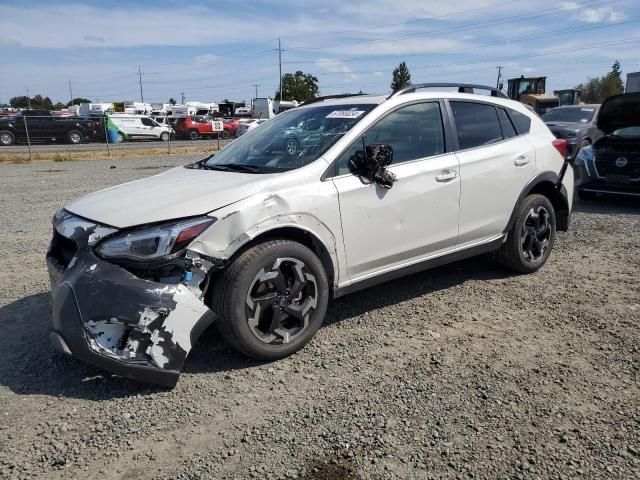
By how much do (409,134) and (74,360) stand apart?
289cm

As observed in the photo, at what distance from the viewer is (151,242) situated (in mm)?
2984

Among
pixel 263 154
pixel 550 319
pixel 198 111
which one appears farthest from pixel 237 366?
pixel 198 111

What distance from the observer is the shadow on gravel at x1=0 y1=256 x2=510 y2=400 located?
3.16 metres

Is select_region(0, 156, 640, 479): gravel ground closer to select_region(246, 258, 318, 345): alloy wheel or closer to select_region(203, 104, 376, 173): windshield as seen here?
select_region(246, 258, 318, 345): alloy wheel

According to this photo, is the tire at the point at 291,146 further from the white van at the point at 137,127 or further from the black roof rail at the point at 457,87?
the white van at the point at 137,127

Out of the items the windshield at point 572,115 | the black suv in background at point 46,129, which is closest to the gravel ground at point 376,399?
the windshield at point 572,115

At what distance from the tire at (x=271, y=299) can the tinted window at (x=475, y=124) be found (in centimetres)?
190

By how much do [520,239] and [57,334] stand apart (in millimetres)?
3890

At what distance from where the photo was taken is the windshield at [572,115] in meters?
13.7

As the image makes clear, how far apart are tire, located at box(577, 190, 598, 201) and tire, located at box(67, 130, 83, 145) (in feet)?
88.3

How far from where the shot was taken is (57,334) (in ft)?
9.87

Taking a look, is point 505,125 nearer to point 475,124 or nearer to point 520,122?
point 520,122

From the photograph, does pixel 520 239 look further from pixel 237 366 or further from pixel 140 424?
pixel 140 424

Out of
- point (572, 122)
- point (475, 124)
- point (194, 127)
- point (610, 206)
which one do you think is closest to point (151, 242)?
point (475, 124)
